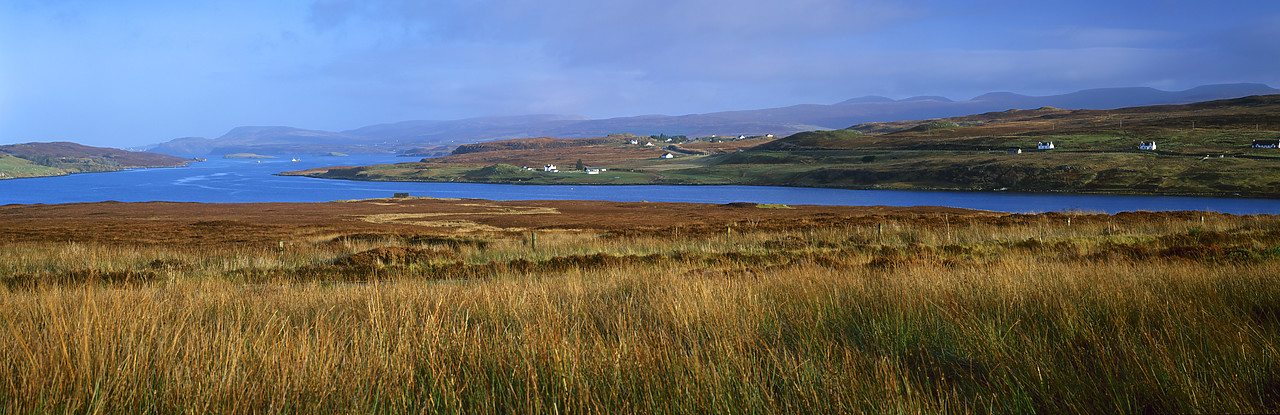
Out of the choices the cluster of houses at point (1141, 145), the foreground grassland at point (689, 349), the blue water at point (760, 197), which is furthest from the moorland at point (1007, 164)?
the foreground grassland at point (689, 349)

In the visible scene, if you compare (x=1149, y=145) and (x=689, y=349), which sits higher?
(x=689, y=349)

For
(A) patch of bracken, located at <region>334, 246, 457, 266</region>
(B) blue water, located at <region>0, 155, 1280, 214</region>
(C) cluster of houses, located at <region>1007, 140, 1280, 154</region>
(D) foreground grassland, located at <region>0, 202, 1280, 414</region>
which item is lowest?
(B) blue water, located at <region>0, 155, 1280, 214</region>

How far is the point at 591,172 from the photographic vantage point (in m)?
152

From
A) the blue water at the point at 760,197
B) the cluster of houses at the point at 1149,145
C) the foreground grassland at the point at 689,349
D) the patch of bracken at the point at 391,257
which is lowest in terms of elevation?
the blue water at the point at 760,197

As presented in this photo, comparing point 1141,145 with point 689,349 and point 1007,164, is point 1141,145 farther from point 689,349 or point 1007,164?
point 689,349

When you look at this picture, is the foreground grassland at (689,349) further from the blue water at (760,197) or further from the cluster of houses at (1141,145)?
the cluster of houses at (1141,145)

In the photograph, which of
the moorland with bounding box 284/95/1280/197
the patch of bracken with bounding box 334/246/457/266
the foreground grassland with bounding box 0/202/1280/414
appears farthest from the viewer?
the moorland with bounding box 284/95/1280/197

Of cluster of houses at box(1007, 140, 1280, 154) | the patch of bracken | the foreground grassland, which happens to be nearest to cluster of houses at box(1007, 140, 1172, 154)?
cluster of houses at box(1007, 140, 1280, 154)

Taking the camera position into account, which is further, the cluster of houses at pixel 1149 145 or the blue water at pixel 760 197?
the cluster of houses at pixel 1149 145

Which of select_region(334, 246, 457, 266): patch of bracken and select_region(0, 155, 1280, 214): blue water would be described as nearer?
select_region(334, 246, 457, 266): patch of bracken

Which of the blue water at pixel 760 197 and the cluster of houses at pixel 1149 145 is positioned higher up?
the cluster of houses at pixel 1149 145

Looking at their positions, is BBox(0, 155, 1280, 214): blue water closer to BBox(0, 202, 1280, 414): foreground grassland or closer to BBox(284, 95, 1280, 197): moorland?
BBox(284, 95, 1280, 197): moorland

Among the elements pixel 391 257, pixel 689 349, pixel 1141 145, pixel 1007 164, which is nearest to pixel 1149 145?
pixel 1141 145

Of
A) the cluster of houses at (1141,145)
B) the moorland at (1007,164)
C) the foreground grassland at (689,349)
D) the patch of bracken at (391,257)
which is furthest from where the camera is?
the cluster of houses at (1141,145)
